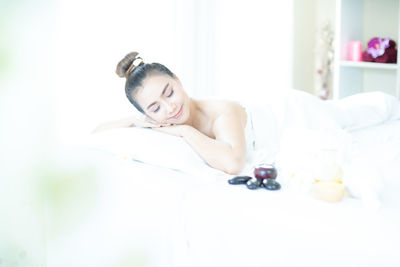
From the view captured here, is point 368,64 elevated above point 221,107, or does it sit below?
above

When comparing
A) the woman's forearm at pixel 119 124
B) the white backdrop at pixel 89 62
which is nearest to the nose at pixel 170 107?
the woman's forearm at pixel 119 124

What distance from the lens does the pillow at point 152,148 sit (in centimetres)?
120

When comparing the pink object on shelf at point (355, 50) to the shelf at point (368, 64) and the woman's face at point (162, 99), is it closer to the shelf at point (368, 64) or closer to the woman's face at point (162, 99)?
the shelf at point (368, 64)

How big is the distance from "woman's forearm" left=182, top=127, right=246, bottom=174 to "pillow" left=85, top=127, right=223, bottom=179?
0.06ft

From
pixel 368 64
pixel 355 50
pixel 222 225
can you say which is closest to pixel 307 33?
pixel 355 50

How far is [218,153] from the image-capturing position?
1.25 meters

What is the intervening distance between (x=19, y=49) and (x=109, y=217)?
0.97 metres

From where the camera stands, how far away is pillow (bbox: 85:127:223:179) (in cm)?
120

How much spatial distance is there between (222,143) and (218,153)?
61 millimetres

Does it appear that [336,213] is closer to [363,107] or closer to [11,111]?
[11,111]

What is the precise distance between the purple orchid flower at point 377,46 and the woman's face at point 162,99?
197 centimetres

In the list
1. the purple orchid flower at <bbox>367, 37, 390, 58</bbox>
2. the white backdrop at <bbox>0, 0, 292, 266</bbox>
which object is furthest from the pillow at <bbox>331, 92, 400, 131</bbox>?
the purple orchid flower at <bbox>367, 37, 390, 58</bbox>

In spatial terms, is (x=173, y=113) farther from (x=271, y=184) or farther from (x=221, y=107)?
(x=271, y=184)

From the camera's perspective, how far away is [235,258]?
838 millimetres
